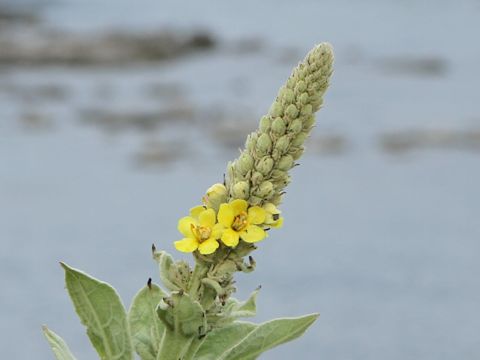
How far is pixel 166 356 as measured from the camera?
149 cm

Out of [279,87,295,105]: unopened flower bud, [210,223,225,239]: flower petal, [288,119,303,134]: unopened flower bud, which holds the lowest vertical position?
[210,223,225,239]: flower petal

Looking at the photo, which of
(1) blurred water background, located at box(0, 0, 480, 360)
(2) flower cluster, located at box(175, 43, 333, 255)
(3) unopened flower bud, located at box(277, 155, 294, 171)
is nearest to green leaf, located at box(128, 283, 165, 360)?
(2) flower cluster, located at box(175, 43, 333, 255)

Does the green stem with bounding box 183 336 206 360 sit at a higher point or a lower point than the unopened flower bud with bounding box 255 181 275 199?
lower

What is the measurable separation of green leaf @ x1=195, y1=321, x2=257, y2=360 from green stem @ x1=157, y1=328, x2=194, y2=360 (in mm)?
42

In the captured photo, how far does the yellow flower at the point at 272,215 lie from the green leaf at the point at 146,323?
25cm

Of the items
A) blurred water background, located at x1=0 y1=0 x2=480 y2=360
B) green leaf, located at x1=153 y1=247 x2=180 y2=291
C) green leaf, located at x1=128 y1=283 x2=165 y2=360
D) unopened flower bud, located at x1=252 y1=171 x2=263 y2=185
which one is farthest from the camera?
blurred water background, located at x1=0 y1=0 x2=480 y2=360

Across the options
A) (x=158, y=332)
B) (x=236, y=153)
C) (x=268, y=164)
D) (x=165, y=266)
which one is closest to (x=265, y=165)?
(x=268, y=164)

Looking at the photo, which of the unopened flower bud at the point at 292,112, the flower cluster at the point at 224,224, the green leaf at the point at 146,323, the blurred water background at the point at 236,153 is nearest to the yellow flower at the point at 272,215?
the flower cluster at the point at 224,224

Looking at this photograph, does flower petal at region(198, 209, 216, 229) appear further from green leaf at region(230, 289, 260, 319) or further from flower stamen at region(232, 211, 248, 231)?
green leaf at region(230, 289, 260, 319)

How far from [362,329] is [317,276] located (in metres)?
1.33

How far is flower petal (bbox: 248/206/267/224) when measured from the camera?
1.33 meters

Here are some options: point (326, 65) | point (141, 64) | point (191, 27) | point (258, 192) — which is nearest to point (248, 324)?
point (258, 192)

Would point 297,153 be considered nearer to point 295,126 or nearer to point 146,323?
point 295,126

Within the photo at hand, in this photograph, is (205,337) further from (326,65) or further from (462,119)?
(462,119)
